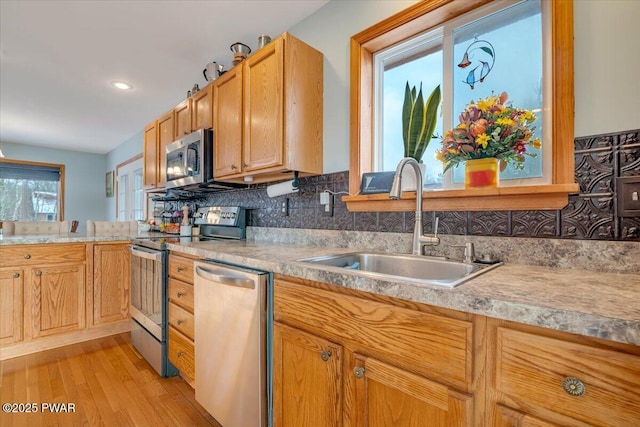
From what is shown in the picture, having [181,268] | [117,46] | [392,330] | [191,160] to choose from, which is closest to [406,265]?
[392,330]

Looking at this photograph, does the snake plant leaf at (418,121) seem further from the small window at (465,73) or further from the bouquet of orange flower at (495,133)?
the bouquet of orange flower at (495,133)

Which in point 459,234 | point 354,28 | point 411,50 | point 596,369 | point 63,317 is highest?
point 354,28

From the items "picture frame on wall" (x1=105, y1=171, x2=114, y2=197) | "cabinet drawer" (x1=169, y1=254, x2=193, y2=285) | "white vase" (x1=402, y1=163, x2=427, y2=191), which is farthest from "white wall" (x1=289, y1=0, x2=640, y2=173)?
"picture frame on wall" (x1=105, y1=171, x2=114, y2=197)

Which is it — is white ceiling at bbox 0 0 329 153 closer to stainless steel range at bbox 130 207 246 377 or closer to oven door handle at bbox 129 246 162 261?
stainless steel range at bbox 130 207 246 377

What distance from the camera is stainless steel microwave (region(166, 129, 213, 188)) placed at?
7.63 ft

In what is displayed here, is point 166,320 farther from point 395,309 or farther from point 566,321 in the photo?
point 566,321

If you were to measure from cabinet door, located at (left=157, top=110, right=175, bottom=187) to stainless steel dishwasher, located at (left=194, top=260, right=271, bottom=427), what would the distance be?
178 cm

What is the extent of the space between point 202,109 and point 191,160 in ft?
1.41

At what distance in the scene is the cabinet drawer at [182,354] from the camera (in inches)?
69.5

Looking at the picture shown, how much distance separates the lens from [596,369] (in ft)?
1.86

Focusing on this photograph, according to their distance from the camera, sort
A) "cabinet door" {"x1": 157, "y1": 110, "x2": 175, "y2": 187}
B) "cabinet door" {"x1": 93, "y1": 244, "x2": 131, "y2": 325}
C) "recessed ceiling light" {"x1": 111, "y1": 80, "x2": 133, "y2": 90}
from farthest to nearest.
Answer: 1. "recessed ceiling light" {"x1": 111, "y1": 80, "x2": 133, "y2": 90}
2. "cabinet door" {"x1": 157, "y1": 110, "x2": 175, "y2": 187}
3. "cabinet door" {"x1": 93, "y1": 244, "x2": 131, "y2": 325}

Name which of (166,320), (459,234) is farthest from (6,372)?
(459,234)

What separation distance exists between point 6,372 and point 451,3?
12.0ft

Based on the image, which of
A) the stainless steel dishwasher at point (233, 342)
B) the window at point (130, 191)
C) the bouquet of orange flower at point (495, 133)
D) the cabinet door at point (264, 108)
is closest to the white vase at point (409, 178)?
the bouquet of orange flower at point (495, 133)
